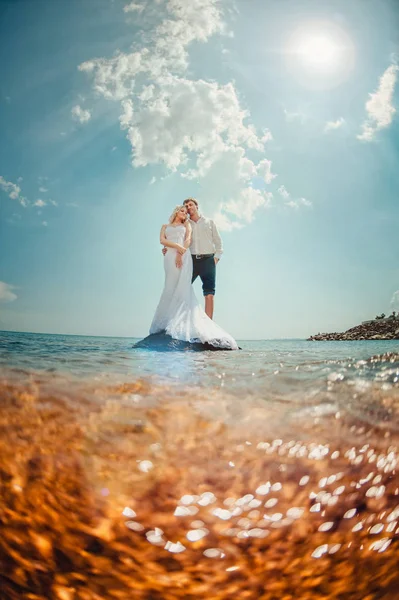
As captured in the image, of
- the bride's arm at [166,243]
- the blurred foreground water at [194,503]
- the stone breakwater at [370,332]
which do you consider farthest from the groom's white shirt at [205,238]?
the stone breakwater at [370,332]

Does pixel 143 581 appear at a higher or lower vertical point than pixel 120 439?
lower

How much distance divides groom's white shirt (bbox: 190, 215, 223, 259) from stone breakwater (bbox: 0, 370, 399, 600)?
18.8 ft

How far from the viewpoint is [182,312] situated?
588 centimetres

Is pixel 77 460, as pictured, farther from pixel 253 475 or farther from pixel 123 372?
pixel 123 372

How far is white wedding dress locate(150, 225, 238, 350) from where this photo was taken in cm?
552

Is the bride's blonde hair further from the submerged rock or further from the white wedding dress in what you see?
the submerged rock

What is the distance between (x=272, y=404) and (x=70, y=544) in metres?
1.15

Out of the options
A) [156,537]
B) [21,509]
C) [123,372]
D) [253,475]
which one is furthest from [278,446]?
[123,372]

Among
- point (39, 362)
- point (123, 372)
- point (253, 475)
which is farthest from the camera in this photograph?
point (39, 362)

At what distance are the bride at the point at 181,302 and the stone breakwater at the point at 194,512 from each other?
4176 mm

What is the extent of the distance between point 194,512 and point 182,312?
16.4 feet

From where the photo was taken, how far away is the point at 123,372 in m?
2.45

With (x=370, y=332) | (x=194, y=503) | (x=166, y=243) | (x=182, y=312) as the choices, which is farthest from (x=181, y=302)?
(x=370, y=332)

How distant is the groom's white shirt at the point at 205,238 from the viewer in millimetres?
6781
